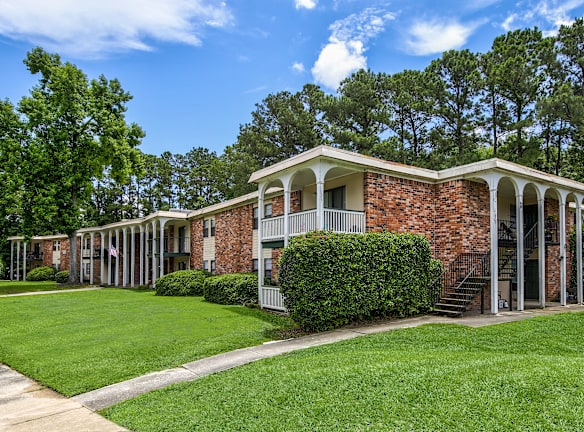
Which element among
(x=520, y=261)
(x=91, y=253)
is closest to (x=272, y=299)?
(x=520, y=261)

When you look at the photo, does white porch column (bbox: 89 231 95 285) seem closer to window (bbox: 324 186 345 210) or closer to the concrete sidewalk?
window (bbox: 324 186 345 210)

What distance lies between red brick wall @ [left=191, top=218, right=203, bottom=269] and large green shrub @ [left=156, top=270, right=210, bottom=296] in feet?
9.45

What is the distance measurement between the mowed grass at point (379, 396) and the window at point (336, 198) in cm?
791

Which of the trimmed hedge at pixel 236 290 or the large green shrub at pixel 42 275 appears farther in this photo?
the large green shrub at pixel 42 275

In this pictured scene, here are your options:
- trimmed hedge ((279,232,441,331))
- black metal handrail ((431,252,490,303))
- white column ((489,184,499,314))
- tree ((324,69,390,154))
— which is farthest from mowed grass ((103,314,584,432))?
tree ((324,69,390,154))

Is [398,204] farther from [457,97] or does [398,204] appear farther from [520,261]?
[457,97]

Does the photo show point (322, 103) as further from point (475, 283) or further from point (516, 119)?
point (475, 283)

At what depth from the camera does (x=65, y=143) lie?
2961 centimetres

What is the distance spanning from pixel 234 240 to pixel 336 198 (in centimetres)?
842

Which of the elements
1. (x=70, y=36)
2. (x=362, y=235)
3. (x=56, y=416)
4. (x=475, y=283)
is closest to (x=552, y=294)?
(x=475, y=283)

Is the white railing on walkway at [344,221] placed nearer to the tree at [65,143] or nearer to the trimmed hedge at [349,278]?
the trimmed hedge at [349,278]

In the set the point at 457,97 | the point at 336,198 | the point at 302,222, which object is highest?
the point at 457,97

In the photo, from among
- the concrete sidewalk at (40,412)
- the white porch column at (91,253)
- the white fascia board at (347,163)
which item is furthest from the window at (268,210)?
the white porch column at (91,253)

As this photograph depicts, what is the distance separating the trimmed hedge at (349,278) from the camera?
35.8 ft
